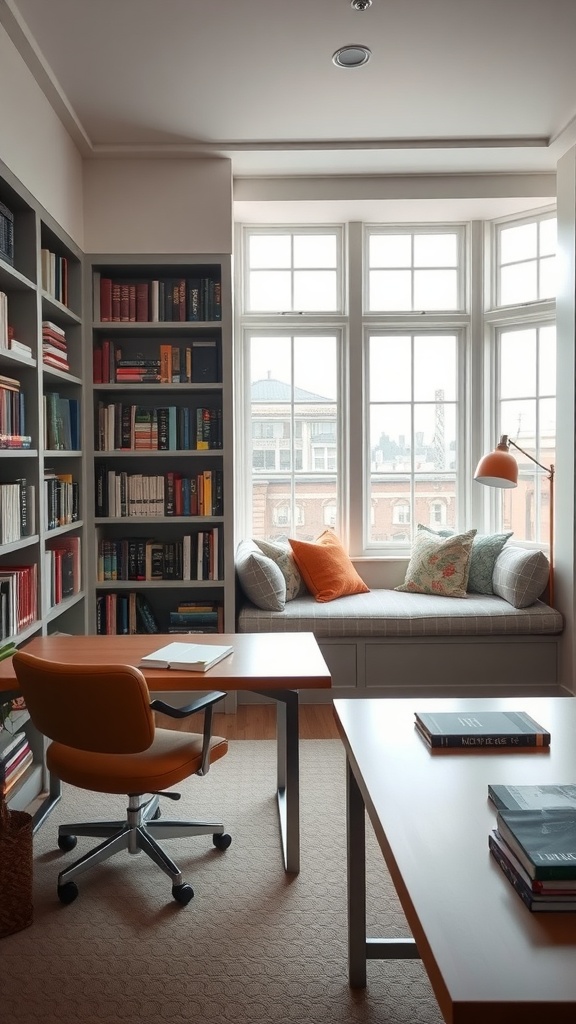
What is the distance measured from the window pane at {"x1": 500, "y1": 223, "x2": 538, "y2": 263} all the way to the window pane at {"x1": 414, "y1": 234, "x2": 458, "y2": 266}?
0.31 meters

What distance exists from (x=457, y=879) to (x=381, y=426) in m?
4.23

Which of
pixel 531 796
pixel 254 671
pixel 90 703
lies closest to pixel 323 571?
pixel 254 671

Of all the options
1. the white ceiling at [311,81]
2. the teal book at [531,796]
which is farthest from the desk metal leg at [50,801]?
the white ceiling at [311,81]

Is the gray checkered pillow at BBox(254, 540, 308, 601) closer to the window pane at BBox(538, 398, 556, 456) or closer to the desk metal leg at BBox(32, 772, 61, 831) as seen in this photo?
the window pane at BBox(538, 398, 556, 456)

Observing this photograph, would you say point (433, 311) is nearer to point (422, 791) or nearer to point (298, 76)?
point (298, 76)

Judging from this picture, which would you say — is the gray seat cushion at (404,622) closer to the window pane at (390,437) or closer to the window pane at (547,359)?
the window pane at (390,437)

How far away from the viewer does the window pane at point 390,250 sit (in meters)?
5.15

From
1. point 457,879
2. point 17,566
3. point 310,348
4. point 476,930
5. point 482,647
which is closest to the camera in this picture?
point 476,930

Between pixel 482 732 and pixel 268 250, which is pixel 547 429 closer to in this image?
pixel 268 250

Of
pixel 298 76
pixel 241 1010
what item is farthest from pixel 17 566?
pixel 298 76

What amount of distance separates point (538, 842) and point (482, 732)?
0.55 m

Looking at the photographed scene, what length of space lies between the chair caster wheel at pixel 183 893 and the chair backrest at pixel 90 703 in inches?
21.0

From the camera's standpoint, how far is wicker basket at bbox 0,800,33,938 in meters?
2.19

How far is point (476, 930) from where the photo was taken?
0.98 meters
